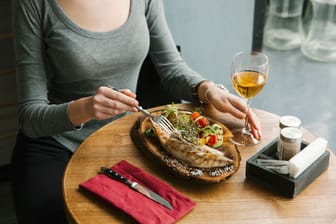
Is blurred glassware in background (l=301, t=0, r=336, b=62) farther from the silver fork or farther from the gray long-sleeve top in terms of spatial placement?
the silver fork

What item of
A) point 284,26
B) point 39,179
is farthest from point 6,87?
point 284,26

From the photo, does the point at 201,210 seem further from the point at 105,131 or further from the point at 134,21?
the point at 134,21

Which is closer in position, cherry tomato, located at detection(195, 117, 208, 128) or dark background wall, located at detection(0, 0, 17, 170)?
cherry tomato, located at detection(195, 117, 208, 128)

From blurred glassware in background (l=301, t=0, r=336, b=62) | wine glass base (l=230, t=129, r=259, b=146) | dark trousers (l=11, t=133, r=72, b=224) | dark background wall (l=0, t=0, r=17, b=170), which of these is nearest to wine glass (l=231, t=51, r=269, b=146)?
wine glass base (l=230, t=129, r=259, b=146)

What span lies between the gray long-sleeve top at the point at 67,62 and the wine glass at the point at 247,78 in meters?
0.23

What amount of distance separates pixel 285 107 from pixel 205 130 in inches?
61.3

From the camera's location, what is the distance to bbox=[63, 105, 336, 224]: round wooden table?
1185 mm

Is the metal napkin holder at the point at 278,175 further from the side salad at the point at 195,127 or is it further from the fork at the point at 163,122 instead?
the fork at the point at 163,122

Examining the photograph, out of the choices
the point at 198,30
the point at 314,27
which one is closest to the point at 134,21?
the point at 198,30

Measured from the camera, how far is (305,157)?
1245mm

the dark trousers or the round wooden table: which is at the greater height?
the round wooden table

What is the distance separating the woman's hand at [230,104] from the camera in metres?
1.48

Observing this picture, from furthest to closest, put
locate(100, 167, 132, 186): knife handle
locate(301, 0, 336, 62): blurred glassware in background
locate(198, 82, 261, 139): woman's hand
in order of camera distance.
Result: locate(301, 0, 336, 62): blurred glassware in background < locate(198, 82, 261, 139): woman's hand < locate(100, 167, 132, 186): knife handle

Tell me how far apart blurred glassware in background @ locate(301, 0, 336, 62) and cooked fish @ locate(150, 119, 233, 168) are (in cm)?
220
